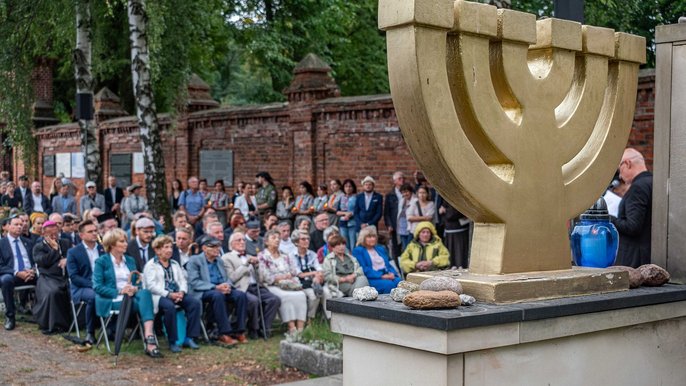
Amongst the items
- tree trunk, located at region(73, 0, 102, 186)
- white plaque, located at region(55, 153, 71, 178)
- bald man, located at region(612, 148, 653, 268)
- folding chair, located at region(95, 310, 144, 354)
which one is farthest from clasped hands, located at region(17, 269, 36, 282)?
white plaque, located at region(55, 153, 71, 178)

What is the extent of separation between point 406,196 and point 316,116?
3.94 m

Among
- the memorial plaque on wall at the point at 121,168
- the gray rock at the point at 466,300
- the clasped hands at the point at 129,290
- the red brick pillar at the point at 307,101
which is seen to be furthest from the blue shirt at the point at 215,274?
the memorial plaque on wall at the point at 121,168

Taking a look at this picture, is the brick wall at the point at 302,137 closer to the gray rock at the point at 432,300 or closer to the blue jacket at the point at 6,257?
the blue jacket at the point at 6,257

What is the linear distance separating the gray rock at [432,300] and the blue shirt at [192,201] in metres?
14.2

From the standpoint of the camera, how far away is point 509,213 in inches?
187

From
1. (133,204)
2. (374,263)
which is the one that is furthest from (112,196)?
(374,263)

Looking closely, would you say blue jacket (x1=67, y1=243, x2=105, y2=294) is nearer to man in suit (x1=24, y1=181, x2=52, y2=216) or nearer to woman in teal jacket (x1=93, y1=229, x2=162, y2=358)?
woman in teal jacket (x1=93, y1=229, x2=162, y2=358)

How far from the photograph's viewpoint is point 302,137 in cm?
1802

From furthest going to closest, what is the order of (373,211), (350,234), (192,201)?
(192,201)
(350,234)
(373,211)

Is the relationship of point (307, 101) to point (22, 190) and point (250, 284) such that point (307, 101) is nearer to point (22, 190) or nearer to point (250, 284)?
point (250, 284)

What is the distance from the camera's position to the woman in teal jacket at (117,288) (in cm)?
977

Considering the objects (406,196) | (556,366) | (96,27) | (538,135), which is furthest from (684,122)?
(96,27)

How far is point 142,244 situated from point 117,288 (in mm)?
1077

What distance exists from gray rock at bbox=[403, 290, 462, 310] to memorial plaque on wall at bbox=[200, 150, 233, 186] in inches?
633
